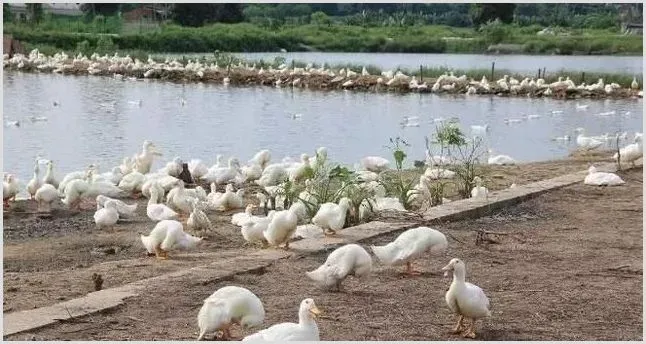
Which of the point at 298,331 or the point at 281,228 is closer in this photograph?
the point at 298,331

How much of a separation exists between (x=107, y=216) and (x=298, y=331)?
5.87m

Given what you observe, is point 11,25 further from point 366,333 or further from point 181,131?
point 366,333

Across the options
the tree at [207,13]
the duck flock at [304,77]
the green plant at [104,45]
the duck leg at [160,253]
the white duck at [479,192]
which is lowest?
the duck flock at [304,77]

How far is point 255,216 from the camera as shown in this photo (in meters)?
10.7

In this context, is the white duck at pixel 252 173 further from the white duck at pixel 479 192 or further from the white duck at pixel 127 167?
the white duck at pixel 479 192

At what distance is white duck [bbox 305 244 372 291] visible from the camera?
23.6ft

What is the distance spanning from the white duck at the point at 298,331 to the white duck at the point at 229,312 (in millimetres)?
528

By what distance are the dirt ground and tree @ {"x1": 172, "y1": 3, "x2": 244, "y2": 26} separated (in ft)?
52.8

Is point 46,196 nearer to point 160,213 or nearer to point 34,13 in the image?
point 160,213

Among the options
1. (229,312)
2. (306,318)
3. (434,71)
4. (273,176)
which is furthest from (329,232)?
(434,71)

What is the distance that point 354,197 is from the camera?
1022 cm

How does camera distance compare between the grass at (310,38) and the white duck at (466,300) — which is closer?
the white duck at (466,300)

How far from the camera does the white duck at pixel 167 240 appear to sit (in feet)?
29.2

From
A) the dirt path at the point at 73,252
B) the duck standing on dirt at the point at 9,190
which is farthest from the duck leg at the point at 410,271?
the duck standing on dirt at the point at 9,190
